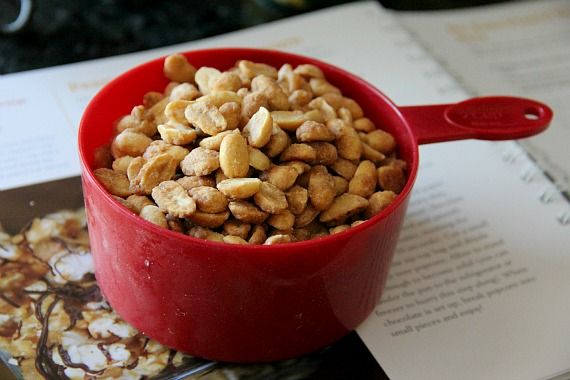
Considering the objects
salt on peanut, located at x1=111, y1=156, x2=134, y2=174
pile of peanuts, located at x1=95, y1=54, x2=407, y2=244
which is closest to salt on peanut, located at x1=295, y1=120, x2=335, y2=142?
pile of peanuts, located at x1=95, y1=54, x2=407, y2=244

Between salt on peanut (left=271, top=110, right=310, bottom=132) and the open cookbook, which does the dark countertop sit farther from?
salt on peanut (left=271, top=110, right=310, bottom=132)

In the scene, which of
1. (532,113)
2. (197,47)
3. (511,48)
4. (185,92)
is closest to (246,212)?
(185,92)

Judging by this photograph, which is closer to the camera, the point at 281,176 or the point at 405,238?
the point at 281,176

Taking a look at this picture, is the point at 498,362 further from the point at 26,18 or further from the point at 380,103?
the point at 26,18

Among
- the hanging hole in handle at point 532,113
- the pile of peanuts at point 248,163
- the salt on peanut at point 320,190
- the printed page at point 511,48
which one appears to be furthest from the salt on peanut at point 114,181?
the printed page at point 511,48

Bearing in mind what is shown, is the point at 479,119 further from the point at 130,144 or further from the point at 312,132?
the point at 130,144

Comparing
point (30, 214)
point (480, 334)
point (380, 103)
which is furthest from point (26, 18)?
point (480, 334)

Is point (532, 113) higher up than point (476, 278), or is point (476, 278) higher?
point (532, 113)
